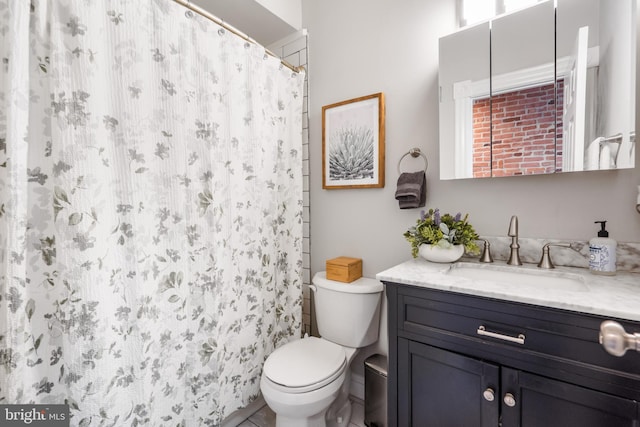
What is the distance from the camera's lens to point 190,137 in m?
1.34

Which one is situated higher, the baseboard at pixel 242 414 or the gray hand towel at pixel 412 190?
the gray hand towel at pixel 412 190

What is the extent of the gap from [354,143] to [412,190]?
0.52 metres

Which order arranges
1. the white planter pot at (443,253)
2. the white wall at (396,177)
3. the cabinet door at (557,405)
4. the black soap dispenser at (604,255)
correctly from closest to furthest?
the cabinet door at (557,405) < the black soap dispenser at (604,255) < the white wall at (396,177) < the white planter pot at (443,253)

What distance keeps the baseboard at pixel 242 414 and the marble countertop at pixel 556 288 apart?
120cm

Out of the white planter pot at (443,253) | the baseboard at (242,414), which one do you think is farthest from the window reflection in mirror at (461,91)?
the baseboard at (242,414)

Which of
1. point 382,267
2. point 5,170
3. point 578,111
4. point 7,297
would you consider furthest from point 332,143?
point 7,297

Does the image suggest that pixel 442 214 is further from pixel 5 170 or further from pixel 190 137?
pixel 5 170

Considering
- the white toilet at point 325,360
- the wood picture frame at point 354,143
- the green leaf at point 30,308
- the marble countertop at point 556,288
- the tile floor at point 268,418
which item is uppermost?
the wood picture frame at point 354,143

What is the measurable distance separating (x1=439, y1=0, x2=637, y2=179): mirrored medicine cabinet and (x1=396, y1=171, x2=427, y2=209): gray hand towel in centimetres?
11

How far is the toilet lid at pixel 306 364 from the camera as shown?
1.30 metres

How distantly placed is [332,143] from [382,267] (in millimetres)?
838

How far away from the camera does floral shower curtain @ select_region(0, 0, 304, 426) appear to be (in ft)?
3.04

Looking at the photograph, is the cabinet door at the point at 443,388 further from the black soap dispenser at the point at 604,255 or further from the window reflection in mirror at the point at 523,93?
the window reflection in mirror at the point at 523,93

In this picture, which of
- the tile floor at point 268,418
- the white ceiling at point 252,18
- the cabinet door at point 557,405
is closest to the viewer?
the cabinet door at point 557,405
